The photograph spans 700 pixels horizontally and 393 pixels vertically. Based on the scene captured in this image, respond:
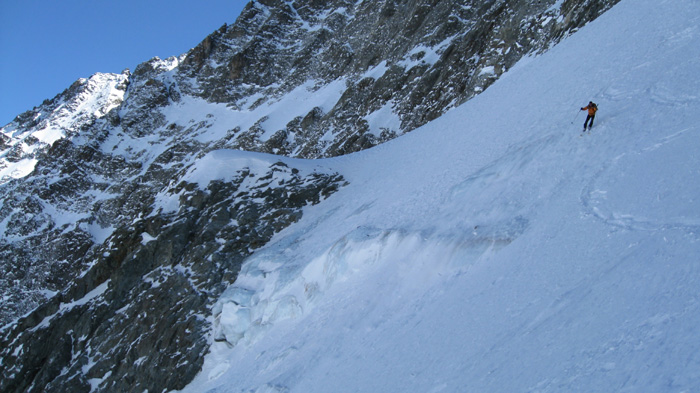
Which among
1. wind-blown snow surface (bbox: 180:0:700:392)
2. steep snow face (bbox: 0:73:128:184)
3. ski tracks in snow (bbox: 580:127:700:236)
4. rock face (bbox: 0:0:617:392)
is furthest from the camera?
steep snow face (bbox: 0:73:128:184)

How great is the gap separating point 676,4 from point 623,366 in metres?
19.5

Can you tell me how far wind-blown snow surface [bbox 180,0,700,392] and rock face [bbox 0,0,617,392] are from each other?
13.2 feet

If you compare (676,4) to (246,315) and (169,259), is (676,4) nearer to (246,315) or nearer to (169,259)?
(246,315)

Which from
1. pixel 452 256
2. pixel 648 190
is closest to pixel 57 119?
pixel 452 256

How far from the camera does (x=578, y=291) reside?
6930 millimetres

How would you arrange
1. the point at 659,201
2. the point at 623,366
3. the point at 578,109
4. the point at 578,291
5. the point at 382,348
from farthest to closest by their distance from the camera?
1. the point at 578,109
2. the point at 382,348
3. the point at 659,201
4. the point at 578,291
5. the point at 623,366

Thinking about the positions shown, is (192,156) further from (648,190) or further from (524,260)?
(648,190)

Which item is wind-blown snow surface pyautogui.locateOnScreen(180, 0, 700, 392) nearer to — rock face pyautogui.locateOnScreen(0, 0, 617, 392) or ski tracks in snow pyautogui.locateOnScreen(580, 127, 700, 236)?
ski tracks in snow pyautogui.locateOnScreen(580, 127, 700, 236)

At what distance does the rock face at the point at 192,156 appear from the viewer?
22.4 m

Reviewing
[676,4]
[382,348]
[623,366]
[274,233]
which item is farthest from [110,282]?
[676,4]

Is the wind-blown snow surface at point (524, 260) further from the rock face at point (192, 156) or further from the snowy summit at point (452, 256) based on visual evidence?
the rock face at point (192, 156)

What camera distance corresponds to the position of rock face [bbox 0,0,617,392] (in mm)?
22438

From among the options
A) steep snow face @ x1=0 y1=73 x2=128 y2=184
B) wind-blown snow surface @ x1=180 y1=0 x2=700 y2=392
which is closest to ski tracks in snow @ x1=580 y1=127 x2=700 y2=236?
wind-blown snow surface @ x1=180 y1=0 x2=700 y2=392

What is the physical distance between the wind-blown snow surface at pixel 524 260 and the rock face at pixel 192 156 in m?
4.03
